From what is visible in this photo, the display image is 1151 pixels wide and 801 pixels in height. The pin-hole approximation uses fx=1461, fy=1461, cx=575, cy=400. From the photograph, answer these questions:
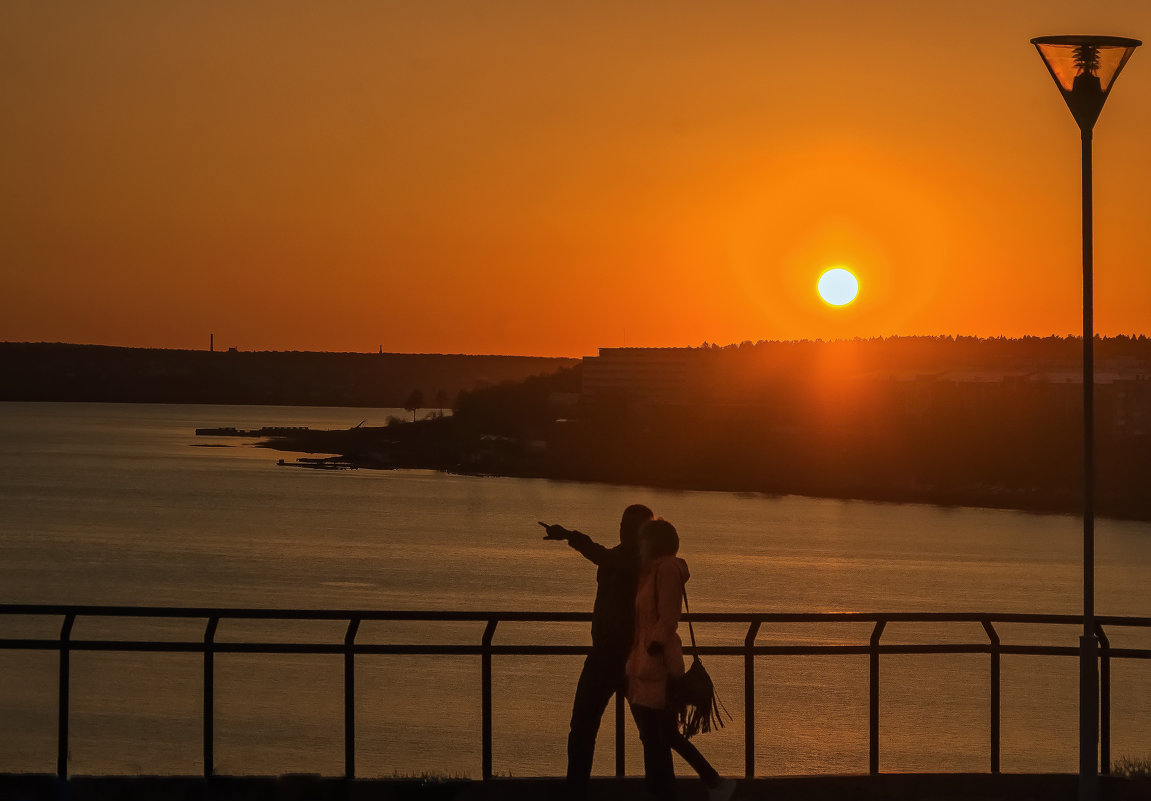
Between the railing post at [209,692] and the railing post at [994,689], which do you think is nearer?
the railing post at [209,692]

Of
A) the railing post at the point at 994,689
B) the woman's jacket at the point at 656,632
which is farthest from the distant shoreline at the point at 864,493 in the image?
the woman's jacket at the point at 656,632

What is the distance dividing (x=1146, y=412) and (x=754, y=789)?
13956 centimetres

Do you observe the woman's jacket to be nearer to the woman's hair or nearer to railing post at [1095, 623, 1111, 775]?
the woman's hair

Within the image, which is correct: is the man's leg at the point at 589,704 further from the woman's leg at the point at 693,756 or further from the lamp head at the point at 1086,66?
the lamp head at the point at 1086,66

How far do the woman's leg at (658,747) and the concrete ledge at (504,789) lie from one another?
0.52 meters

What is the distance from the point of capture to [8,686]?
34469 mm

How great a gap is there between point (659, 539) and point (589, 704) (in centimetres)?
99

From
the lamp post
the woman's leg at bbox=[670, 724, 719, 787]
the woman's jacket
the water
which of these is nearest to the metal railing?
the lamp post

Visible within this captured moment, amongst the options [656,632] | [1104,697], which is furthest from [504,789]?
[1104,697]

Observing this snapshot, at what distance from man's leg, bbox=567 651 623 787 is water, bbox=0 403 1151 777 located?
61.5 feet

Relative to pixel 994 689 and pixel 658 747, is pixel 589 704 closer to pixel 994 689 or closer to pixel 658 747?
pixel 658 747

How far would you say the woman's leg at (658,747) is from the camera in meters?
6.82

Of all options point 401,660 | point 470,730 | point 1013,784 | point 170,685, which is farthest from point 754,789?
point 401,660

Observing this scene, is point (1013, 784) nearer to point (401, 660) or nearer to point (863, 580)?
point (401, 660)
